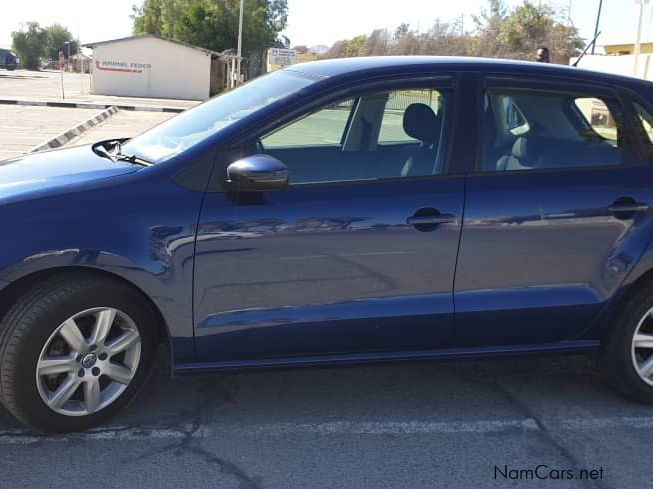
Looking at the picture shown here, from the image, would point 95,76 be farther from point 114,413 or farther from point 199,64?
point 114,413

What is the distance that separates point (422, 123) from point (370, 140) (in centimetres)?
33

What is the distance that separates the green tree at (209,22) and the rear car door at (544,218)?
4591cm

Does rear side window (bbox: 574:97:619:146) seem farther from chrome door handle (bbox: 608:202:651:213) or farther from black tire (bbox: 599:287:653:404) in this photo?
black tire (bbox: 599:287:653:404)

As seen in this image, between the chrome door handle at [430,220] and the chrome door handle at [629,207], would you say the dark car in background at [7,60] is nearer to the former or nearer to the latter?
the chrome door handle at [430,220]

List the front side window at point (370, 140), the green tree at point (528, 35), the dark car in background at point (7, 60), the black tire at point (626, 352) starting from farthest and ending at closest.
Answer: the dark car in background at point (7, 60) → the green tree at point (528, 35) → the black tire at point (626, 352) → the front side window at point (370, 140)

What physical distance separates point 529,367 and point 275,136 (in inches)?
82.2

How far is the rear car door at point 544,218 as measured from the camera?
3213 millimetres

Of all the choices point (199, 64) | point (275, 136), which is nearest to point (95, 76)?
point (199, 64)

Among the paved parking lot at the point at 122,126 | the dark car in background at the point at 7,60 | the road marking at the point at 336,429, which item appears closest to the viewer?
the road marking at the point at 336,429

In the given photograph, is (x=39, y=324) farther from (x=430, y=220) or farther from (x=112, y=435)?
(x=430, y=220)

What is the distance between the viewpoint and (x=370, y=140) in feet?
11.9

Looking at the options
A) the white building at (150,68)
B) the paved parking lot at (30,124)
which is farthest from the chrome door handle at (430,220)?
the white building at (150,68)

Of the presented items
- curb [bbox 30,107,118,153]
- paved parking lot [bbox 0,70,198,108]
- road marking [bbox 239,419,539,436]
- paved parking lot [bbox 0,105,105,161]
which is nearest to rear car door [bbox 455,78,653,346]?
road marking [bbox 239,419,539,436]

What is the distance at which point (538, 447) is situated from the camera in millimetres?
3129
